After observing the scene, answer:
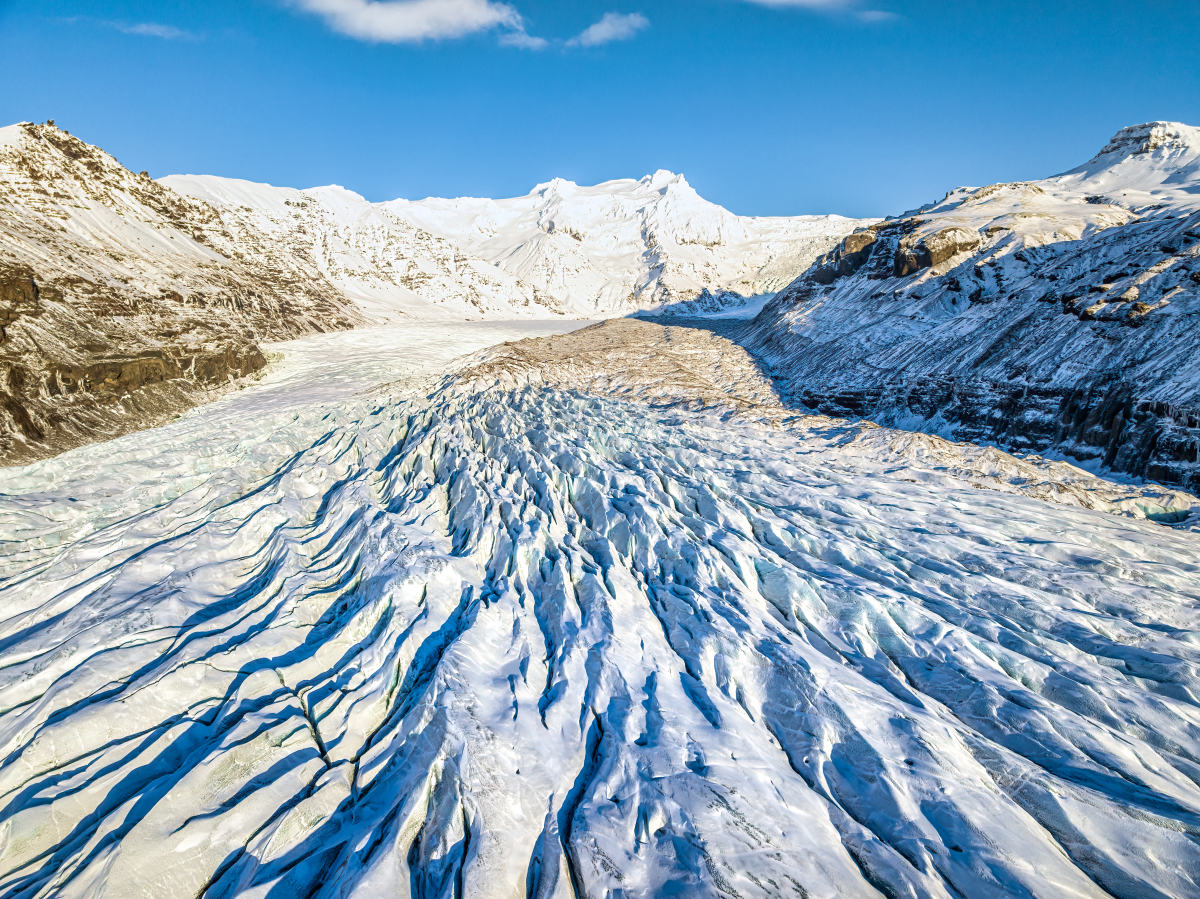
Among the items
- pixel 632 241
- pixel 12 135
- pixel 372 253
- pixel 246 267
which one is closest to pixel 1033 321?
pixel 246 267

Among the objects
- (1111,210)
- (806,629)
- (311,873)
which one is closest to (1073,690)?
(806,629)

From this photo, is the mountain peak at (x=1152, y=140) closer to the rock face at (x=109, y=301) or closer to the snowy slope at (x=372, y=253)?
the snowy slope at (x=372, y=253)

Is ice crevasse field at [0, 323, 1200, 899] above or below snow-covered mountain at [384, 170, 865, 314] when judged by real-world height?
below

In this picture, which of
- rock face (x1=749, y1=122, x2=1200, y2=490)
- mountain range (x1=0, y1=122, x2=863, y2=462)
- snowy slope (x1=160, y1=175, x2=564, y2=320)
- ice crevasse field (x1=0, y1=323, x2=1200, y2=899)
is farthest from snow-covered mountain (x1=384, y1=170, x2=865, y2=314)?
ice crevasse field (x1=0, y1=323, x2=1200, y2=899)

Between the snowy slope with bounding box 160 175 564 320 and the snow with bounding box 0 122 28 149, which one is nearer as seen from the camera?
the snow with bounding box 0 122 28 149

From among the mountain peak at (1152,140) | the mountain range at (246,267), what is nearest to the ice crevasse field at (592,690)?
the mountain range at (246,267)

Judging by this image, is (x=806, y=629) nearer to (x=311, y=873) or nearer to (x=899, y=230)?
(x=311, y=873)

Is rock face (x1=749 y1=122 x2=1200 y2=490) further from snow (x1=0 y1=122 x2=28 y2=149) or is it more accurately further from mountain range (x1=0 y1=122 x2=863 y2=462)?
snow (x1=0 y1=122 x2=28 y2=149)
